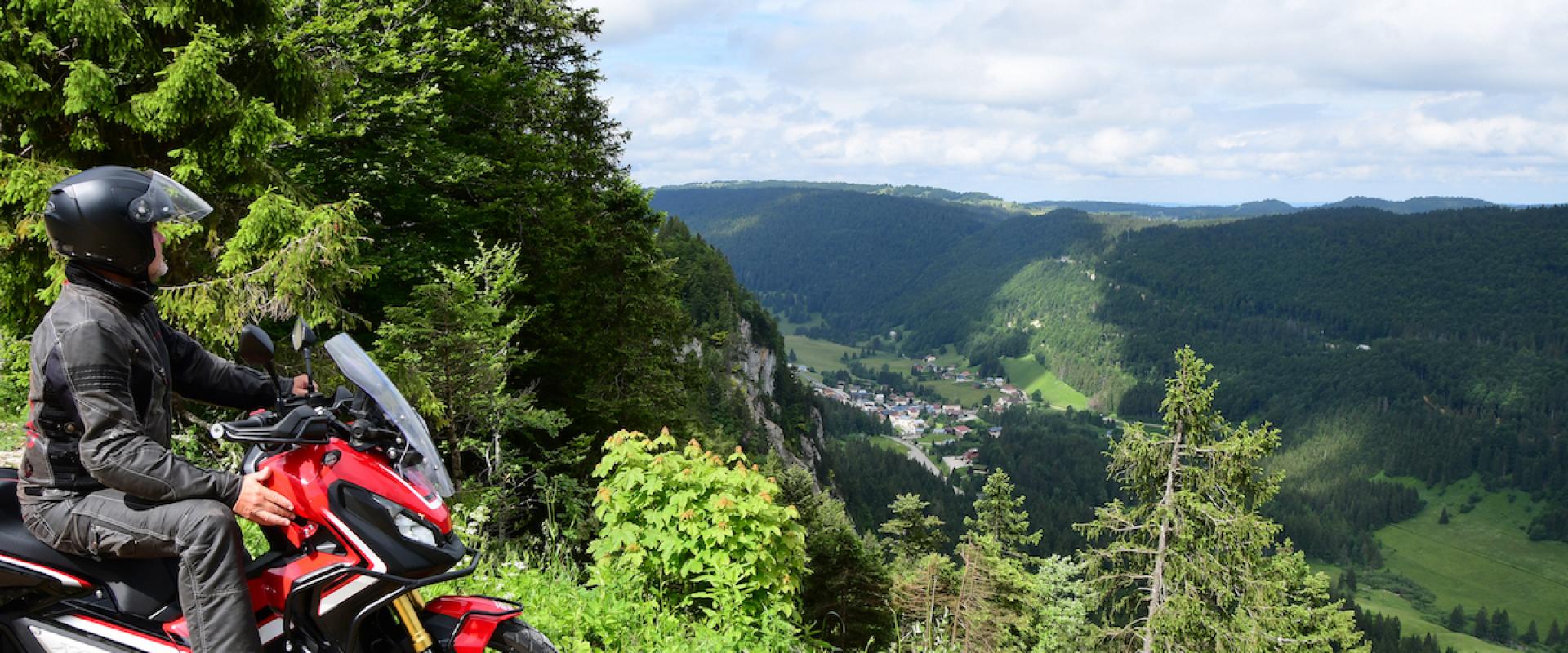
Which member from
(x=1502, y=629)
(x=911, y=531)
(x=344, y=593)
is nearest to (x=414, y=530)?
(x=344, y=593)

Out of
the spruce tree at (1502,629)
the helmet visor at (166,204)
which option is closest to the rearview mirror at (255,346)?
the helmet visor at (166,204)

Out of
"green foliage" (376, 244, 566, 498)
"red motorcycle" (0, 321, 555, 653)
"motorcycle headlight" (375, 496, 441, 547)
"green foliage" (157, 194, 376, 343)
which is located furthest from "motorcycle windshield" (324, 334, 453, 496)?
"green foliage" (376, 244, 566, 498)

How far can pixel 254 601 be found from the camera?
3.16m

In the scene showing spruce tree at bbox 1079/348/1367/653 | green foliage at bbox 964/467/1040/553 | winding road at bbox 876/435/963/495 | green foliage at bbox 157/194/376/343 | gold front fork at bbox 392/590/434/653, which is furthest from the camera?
winding road at bbox 876/435/963/495

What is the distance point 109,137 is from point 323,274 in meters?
2.48

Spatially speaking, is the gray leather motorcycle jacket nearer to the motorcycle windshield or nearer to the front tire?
the motorcycle windshield

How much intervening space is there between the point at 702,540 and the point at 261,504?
3073mm

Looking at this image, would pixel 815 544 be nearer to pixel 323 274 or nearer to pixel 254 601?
pixel 323 274

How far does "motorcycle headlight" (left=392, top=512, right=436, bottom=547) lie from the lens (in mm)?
3049

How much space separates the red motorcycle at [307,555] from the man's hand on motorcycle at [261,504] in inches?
1.5

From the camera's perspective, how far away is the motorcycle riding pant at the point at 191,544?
2.96m

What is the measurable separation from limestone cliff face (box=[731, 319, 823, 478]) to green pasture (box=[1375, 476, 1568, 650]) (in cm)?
10077

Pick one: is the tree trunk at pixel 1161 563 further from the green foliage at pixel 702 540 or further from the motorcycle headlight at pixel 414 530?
the motorcycle headlight at pixel 414 530

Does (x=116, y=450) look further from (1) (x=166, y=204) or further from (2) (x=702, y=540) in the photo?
(2) (x=702, y=540)
